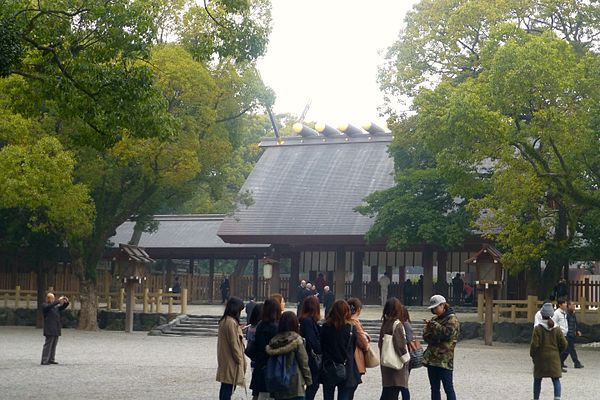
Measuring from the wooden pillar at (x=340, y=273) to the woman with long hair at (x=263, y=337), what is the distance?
2831cm

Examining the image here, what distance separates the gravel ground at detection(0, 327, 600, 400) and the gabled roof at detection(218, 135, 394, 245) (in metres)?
11.7

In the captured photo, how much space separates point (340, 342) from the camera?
10.8 m

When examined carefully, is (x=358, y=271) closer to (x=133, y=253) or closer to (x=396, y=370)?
(x=133, y=253)

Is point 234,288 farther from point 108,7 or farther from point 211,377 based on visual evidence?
point 108,7

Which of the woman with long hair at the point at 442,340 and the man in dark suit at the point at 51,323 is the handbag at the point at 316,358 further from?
the man in dark suit at the point at 51,323

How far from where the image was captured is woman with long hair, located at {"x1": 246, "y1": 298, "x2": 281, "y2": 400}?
416 inches

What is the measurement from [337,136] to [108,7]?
30.7 m

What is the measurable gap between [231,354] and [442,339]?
2.37m

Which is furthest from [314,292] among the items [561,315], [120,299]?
[561,315]

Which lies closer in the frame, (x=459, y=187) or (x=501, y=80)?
(x=501, y=80)

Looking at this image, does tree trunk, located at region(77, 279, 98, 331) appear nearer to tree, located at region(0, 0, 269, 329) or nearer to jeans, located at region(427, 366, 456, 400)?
tree, located at region(0, 0, 269, 329)

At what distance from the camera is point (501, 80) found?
949 inches

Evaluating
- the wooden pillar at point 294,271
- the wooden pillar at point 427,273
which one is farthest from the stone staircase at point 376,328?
the wooden pillar at point 294,271

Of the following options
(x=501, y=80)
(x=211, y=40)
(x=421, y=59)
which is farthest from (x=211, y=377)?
(x=421, y=59)
